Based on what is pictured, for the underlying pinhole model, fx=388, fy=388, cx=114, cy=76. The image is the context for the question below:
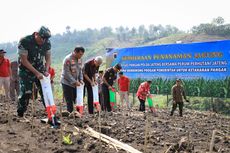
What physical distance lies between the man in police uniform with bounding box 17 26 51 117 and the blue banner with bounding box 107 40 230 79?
9709mm

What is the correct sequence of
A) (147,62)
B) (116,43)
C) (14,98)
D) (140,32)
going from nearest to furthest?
(14,98) < (147,62) < (116,43) < (140,32)

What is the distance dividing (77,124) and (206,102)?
409 inches

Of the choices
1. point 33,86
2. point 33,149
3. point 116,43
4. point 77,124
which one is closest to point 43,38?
point 33,86

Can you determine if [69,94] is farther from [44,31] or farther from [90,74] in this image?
[44,31]

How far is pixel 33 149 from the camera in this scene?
14.7ft

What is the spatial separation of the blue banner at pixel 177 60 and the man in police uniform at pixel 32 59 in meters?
9.71

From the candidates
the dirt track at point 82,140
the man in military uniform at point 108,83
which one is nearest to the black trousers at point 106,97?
the man in military uniform at point 108,83

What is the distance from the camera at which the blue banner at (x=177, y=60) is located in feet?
48.0

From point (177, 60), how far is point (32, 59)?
425 inches

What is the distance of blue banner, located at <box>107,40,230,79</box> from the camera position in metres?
14.6

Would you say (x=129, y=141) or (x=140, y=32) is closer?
(x=129, y=141)

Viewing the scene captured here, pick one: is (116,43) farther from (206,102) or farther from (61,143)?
(61,143)

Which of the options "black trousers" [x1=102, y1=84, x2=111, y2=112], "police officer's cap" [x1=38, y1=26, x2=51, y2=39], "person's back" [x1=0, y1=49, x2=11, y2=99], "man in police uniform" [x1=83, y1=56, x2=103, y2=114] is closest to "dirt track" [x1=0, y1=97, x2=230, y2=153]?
"police officer's cap" [x1=38, y1=26, x2=51, y2=39]

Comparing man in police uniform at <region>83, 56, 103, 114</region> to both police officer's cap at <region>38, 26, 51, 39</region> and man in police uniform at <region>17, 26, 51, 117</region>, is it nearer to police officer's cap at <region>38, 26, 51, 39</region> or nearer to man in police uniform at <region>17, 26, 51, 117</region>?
man in police uniform at <region>17, 26, 51, 117</region>
